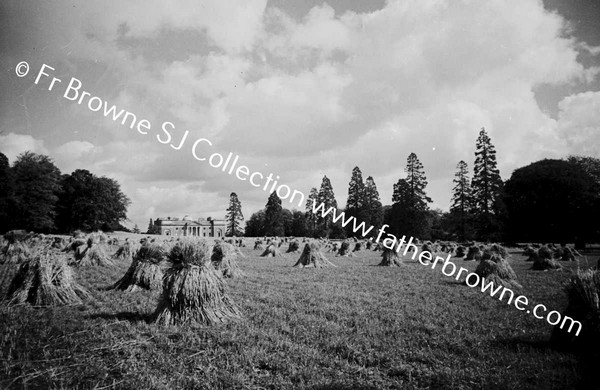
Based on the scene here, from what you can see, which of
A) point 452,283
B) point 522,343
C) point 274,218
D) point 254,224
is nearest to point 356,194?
point 274,218

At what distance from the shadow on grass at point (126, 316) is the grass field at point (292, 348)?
1.2 inches

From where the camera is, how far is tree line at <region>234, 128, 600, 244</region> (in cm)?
4722

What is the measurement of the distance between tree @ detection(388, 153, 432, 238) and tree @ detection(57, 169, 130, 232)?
66.2 m

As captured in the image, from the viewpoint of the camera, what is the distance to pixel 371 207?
69.8 m

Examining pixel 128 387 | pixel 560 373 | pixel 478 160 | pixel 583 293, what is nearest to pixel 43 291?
pixel 128 387

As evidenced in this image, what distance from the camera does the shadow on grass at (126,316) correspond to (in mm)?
6927

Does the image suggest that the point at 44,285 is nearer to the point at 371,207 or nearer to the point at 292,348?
the point at 292,348

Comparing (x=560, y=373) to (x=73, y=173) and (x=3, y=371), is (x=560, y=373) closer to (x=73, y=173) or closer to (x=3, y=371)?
(x=3, y=371)

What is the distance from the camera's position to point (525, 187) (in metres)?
55.3

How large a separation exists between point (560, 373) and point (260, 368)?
4.61m

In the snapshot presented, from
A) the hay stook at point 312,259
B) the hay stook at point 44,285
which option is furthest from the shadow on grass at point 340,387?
the hay stook at point 312,259

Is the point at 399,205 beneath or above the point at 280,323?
above

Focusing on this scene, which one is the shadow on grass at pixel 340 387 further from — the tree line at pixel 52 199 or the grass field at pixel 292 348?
the tree line at pixel 52 199

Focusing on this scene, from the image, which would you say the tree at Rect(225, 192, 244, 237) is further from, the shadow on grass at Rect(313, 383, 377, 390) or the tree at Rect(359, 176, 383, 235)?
the shadow on grass at Rect(313, 383, 377, 390)
